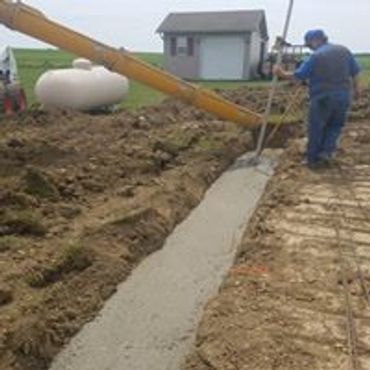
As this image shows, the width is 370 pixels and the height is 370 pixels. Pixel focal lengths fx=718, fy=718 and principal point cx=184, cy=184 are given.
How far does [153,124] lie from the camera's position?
603 inches

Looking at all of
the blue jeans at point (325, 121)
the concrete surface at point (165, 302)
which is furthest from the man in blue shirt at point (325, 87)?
the concrete surface at point (165, 302)

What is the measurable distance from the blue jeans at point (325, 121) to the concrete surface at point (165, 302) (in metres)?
2.10

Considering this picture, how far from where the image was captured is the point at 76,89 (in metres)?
17.6

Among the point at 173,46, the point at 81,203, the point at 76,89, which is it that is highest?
the point at 81,203

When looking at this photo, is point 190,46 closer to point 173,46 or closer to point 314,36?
point 173,46

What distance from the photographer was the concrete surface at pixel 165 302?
5355mm

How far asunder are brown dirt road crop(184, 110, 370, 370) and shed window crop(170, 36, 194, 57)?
27807 mm

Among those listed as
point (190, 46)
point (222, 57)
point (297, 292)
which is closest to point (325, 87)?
point (297, 292)

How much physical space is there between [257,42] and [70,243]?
106ft

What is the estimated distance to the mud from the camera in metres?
5.79

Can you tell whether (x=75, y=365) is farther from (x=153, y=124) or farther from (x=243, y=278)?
(x=153, y=124)

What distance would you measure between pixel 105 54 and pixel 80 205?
12.5 ft

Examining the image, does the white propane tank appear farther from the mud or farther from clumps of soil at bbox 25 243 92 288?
clumps of soil at bbox 25 243 92 288

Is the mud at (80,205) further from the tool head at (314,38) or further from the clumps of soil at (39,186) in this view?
the tool head at (314,38)
